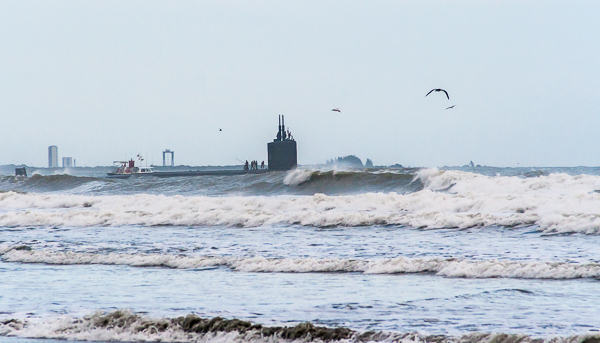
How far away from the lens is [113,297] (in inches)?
373

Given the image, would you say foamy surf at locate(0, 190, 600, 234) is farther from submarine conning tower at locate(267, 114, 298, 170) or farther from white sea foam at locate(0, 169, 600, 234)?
submarine conning tower at locate(267, 114, 298, 170)

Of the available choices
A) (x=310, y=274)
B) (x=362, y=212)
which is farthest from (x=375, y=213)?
(x=310, y=274)

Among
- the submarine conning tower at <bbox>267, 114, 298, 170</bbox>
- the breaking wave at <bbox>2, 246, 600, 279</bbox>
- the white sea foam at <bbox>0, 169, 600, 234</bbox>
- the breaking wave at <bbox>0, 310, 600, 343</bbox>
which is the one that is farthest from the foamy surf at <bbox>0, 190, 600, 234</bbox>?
the submarine conning tower at <bbox>267, 114, 298, 170</bbox>

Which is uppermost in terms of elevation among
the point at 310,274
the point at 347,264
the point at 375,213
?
the point at 375,213

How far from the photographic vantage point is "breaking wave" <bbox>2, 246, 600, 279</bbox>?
10.6 metres

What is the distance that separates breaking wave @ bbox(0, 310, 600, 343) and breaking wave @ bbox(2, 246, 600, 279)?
167 inches

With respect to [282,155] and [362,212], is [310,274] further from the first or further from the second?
[282,155]

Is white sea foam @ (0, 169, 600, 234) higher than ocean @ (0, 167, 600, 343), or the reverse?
white sea foam @ (0, 169, 600, 234)

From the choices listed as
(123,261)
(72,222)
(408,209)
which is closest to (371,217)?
(408,209)

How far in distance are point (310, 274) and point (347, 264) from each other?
815 mm

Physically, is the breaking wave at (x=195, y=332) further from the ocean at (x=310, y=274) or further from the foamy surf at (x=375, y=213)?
the foamy surf at (x=375, y=213)

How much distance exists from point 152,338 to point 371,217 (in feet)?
44.1

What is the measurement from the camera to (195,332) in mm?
7281

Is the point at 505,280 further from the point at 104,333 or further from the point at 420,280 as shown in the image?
the point at 104,333
